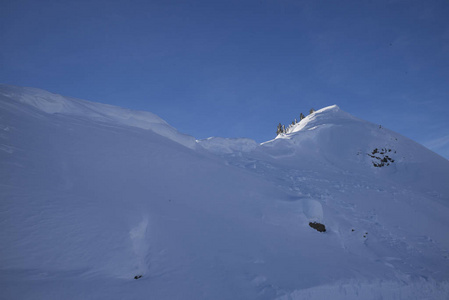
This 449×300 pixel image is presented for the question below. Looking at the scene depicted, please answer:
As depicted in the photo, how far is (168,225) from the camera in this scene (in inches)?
269

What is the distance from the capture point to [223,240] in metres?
6.90

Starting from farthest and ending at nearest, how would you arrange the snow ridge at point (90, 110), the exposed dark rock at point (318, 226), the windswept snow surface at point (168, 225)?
the snow ridge at point (90, 110) < the exposed dark rock at point (318, 226) < the windswept snow surface at point (168, 225)

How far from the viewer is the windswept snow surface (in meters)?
5.00

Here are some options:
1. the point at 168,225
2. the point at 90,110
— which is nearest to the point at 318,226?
the point at 168,225

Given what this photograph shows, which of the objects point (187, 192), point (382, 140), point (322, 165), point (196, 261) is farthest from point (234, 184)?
point (382, 140)

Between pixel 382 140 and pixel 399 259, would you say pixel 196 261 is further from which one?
pixel 382 140

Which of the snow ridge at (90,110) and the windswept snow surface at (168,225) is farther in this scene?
the snow ridge at (90,110)

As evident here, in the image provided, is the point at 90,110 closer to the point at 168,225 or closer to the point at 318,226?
the point at 168,225

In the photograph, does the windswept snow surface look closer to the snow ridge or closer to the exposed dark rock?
the snow ridge

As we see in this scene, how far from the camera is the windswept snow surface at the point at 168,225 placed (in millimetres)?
4996

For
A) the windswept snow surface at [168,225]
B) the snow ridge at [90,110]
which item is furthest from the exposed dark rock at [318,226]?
the snow ridge at [90,110]

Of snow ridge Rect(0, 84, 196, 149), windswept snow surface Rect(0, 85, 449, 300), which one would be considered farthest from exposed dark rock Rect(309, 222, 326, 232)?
snow ridge Rect(0, 84, 196, 149)

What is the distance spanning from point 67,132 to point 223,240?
812 cm

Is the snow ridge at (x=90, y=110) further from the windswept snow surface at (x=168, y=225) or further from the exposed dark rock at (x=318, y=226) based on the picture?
the exposed dark rock at (x=318, y=226)
